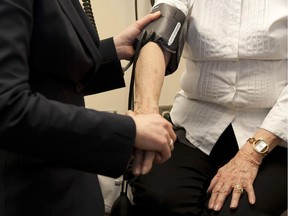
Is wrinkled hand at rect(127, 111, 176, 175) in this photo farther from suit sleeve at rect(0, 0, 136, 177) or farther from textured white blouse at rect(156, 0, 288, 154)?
textured white blouse at rect(156, 0, 288, 154)

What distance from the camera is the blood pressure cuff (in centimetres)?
110

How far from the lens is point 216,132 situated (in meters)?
1.20

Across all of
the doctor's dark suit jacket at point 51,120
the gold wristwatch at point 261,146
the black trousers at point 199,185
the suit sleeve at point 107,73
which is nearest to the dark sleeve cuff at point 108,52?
the suit sleeve at point 107,73

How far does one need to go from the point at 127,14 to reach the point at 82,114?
1295 millimetres

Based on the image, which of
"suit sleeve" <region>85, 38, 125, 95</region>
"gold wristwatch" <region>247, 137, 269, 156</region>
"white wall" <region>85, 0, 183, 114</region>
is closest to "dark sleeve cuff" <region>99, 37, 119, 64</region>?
"suit sleeve" <region>85, 38, 125, 95</region>

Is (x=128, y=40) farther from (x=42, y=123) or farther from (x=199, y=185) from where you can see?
(x=42, y=123)

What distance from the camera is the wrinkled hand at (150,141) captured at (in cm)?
69

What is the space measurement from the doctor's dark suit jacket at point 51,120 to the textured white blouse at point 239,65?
1.51 feet

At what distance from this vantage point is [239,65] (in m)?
1.16

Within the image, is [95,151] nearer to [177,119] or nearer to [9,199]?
[9,199]

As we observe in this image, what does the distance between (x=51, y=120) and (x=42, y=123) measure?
15 millimetres

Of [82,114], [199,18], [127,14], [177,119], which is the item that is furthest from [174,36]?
[127,14]

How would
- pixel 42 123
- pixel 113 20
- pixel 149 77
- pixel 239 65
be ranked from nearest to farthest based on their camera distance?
pixel 42 123 → pixel 149 77 → pixel 239 65 → pixel 113 20

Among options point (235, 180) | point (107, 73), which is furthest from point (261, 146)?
point (107, 73)
